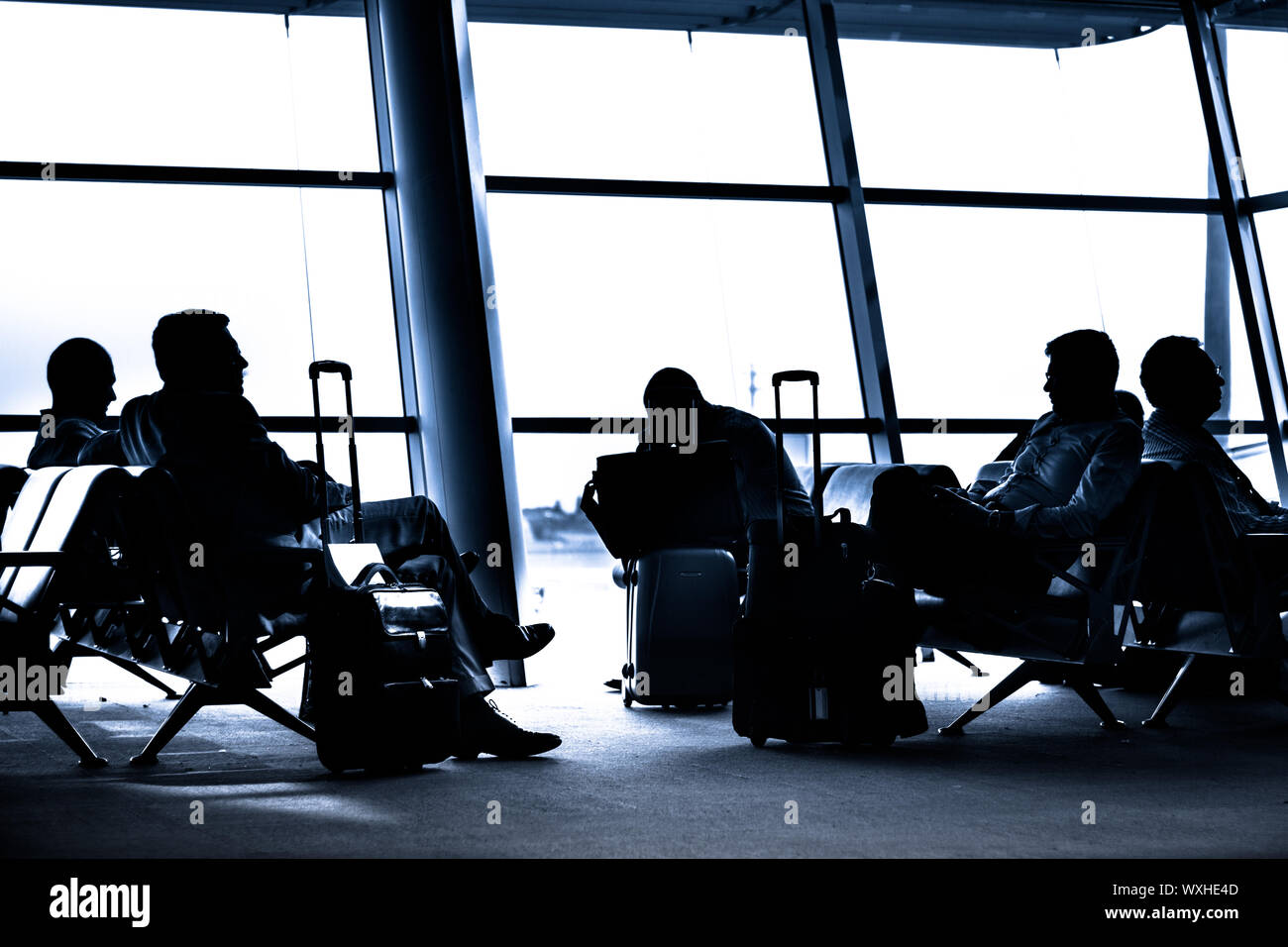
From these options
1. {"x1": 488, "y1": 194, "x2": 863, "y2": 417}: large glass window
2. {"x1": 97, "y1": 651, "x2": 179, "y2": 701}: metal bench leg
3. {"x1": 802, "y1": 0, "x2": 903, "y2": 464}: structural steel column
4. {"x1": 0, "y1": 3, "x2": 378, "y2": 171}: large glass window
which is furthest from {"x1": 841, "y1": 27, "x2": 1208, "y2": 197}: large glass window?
{"x1": 97, "y1": 651, "x2": 179, "y2": 701}: metal bench leg

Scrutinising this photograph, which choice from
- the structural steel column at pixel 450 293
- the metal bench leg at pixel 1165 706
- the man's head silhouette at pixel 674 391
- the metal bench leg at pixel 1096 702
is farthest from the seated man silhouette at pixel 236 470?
the structural steel column at pixel 450 293

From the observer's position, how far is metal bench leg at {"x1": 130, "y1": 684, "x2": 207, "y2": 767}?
3527 mm

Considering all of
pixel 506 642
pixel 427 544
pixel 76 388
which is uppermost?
pixel 76 388

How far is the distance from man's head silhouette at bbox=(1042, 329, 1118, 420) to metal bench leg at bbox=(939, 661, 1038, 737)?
0.73m

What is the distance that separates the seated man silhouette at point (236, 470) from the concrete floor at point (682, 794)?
0.50 feet

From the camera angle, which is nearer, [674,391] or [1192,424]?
[1192,424]

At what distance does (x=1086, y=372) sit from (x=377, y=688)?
7.09ft

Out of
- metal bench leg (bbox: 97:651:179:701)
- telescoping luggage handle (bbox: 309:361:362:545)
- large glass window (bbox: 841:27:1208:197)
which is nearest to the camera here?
telescoping luggage handle (bbox: 309:361:362:545)

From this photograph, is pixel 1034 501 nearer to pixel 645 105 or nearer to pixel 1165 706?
pixel 1165 706

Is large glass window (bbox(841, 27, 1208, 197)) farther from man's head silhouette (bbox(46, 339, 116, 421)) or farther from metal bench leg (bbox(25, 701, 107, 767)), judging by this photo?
metal bench leg (bbox(25, 701, 107, 767))

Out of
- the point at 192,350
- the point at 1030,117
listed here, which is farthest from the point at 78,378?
the point at 1030,117

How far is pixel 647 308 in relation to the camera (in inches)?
282
